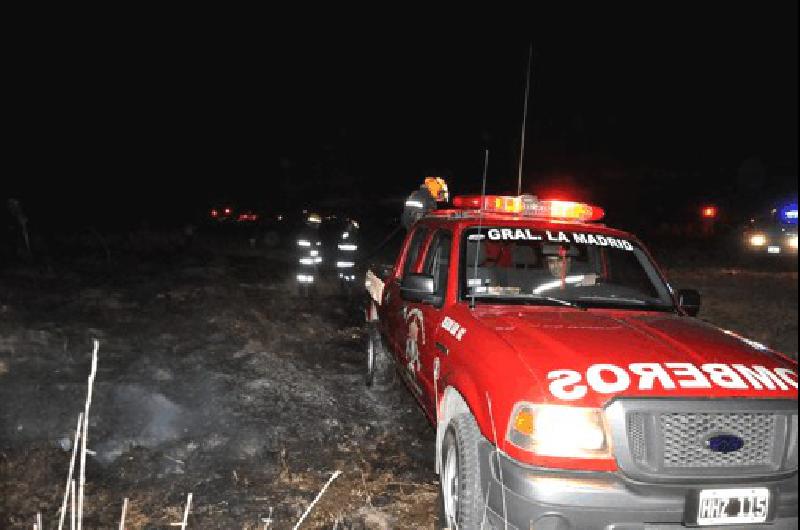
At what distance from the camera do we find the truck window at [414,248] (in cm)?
521

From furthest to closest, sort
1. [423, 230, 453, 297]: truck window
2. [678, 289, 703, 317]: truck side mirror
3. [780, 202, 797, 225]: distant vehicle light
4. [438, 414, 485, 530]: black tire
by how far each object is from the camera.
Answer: [780, 202, 797, 225]: distant vehicle light, [423, 230, 453, 297]: truck window, [678, 289, 703, 317]: truck side mirror, [438, 414, 485, 530]: black tire

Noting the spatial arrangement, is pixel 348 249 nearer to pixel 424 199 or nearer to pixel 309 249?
pixel 309 249

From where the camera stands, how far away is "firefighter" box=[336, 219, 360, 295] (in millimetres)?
11180

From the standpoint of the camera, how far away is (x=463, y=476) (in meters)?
3.13

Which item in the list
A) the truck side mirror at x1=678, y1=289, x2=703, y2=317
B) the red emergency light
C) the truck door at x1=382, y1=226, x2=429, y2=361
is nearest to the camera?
the truck side mirror at x1=678, y1=289, x2=703, y2=317

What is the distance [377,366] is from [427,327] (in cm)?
220

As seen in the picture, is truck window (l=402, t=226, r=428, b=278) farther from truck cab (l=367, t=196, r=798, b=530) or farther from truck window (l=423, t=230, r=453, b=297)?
truck cab (l=367, t=196, r=798, b=530)

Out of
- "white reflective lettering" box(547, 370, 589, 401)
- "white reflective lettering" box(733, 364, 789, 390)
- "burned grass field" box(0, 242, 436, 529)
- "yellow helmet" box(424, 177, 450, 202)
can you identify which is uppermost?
"yellow helmet" box(424, 177, 450, 202)

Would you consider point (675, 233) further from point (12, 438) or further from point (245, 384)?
point (12, 438)

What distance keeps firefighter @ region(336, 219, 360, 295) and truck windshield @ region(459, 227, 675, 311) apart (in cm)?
637

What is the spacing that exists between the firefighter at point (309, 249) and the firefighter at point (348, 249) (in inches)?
15.4

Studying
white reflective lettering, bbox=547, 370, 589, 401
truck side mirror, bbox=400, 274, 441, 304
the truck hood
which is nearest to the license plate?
the truck hood

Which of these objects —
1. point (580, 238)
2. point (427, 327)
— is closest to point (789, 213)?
point (580, 238)

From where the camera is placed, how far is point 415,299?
4.05 meters
